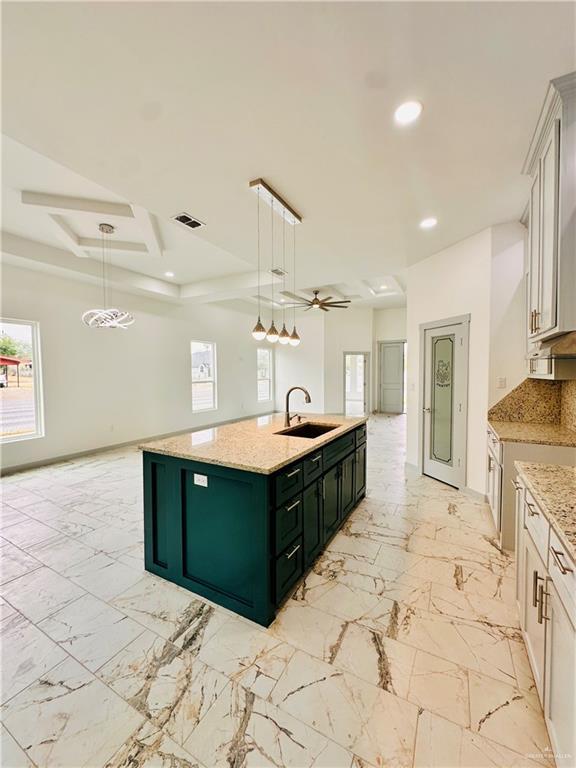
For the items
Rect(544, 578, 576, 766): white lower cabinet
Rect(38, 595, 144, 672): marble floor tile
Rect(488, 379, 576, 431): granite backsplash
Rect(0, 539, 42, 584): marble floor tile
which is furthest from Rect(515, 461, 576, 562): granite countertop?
Rect(0, 539, 42, 584): marble floor tile

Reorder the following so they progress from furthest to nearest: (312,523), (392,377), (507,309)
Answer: (392,377) → (507,309) → (312,523)

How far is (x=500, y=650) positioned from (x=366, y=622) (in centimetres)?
70

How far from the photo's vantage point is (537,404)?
324 cm

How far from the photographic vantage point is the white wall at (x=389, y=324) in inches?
367

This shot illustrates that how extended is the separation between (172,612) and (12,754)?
32.6 inches

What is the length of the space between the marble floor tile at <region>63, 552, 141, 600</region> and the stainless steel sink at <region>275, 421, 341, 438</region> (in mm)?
1678

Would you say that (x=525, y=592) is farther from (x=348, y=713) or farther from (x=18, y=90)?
(x=18, y=90)

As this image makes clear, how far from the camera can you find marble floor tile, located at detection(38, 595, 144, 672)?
5.64ft

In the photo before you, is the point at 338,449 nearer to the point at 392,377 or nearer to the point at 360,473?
the point at 360,473

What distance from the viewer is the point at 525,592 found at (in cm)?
161

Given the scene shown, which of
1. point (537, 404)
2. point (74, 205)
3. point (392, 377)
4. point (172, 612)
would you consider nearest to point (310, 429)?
point (172, 612)

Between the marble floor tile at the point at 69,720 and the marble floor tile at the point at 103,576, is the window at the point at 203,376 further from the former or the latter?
the marble floor tile at the point at 69,720

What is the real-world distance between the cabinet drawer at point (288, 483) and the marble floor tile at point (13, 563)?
2.17m

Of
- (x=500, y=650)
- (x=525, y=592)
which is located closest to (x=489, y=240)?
(x=525, y=592)
